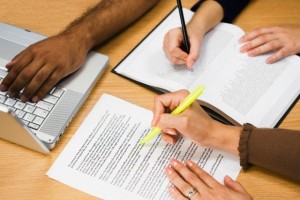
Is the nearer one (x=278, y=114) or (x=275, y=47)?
(x=278, y=114)

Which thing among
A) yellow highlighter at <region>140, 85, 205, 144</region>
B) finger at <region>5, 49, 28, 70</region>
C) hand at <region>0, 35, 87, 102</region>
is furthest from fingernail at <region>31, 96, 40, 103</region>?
yellow highlighter at <region>140, 85, 205, 144</region>

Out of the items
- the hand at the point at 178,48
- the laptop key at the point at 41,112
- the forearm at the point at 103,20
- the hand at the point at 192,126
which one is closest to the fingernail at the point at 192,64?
the hand at the point at 178,48

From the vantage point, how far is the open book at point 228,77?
91 centimetres

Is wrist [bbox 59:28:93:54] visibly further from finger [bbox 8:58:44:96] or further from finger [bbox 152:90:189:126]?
finger [bbox 152:90:189:126]

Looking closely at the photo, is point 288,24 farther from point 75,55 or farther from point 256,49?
point 75,55

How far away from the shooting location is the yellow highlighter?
821 mm

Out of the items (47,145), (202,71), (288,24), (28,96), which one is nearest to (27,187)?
(47,145)

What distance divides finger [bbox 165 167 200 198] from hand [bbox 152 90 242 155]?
68mm

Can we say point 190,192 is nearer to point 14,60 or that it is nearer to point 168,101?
point 168,101

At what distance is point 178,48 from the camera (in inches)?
38.8

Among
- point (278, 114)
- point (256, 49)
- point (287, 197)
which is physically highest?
point (256, 49)

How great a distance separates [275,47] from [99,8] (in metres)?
0.46

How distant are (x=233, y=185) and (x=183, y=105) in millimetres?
183

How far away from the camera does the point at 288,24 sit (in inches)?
42.4
